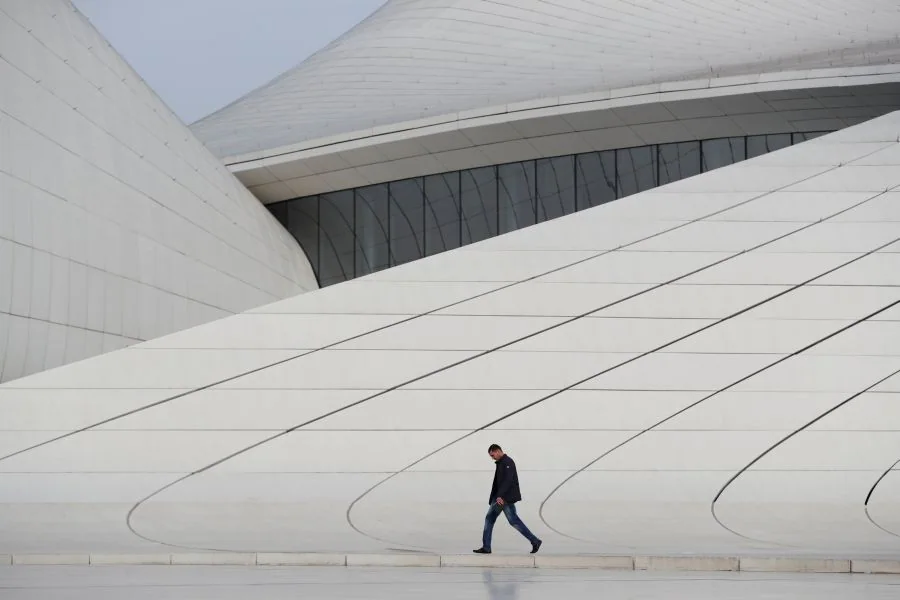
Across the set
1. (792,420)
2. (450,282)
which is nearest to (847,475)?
(792,420)

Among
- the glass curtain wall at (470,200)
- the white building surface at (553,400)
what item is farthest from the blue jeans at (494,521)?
the glass curtain wall at (470,200)

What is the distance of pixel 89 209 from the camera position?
15.1 meters

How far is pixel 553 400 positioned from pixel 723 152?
32.9 ft

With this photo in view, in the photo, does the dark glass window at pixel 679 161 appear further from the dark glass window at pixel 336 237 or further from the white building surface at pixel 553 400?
the dark glass window at pixel 336 237

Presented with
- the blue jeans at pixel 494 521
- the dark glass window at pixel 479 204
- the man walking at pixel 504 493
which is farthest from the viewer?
the dark glass window at pixel 479 204

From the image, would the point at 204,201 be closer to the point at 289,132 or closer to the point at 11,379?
the point at 289,132

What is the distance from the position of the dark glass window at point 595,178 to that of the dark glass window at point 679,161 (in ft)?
3.03

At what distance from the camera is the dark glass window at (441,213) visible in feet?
76.1

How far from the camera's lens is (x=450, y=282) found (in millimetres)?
14625

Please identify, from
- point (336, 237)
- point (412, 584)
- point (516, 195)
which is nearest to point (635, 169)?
point (516, 195)

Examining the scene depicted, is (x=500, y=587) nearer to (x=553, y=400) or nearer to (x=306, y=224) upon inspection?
(x=553, y=400)

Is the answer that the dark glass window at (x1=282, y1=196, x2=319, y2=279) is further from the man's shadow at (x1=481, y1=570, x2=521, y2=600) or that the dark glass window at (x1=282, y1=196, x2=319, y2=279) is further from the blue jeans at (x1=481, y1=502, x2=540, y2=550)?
the man's shadow at (x1=481, y1=570, x2=521, y2=600)

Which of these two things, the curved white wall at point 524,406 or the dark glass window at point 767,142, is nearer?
the curved white wall at point 524,406

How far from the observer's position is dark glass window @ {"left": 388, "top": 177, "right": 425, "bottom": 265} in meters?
23.5
